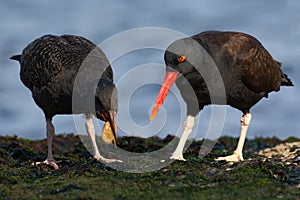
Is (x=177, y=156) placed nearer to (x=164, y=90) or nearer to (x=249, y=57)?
(x=164, y=90)

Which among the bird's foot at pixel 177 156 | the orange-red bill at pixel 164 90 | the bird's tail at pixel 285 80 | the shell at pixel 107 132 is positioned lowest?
the bird's foot at pixel 177 156

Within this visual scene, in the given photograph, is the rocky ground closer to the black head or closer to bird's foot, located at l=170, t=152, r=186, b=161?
bird's foot, located at l=170, t=152, r=186, b=161

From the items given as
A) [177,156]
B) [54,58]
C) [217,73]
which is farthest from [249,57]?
[54,58]

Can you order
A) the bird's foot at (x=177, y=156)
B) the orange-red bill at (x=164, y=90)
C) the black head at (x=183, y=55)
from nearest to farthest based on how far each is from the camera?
the black head at (x=183, y=55), the orange-red bill at (x=164, y=90), the bird's foot at (x=177, y=156)

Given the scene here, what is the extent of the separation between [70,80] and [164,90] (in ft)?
6.61

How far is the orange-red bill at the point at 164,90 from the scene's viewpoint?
33.4ft

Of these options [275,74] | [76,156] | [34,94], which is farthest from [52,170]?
[275,74]

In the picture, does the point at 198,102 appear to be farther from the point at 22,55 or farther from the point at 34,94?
the point at 22,55

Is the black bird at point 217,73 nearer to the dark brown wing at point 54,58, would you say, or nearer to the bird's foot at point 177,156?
the bird's foot at point 177,156

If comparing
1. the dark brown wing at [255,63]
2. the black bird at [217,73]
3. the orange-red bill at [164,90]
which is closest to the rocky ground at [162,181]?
the orange-red bill at [164,90]

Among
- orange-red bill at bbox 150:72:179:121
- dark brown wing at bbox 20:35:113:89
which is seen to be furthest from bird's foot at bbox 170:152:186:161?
dark brown wing at bbox 20:35:113:89

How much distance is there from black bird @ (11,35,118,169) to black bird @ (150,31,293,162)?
1.10 metres

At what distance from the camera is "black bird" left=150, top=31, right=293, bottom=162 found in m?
10.2

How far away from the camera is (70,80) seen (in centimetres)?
1084
